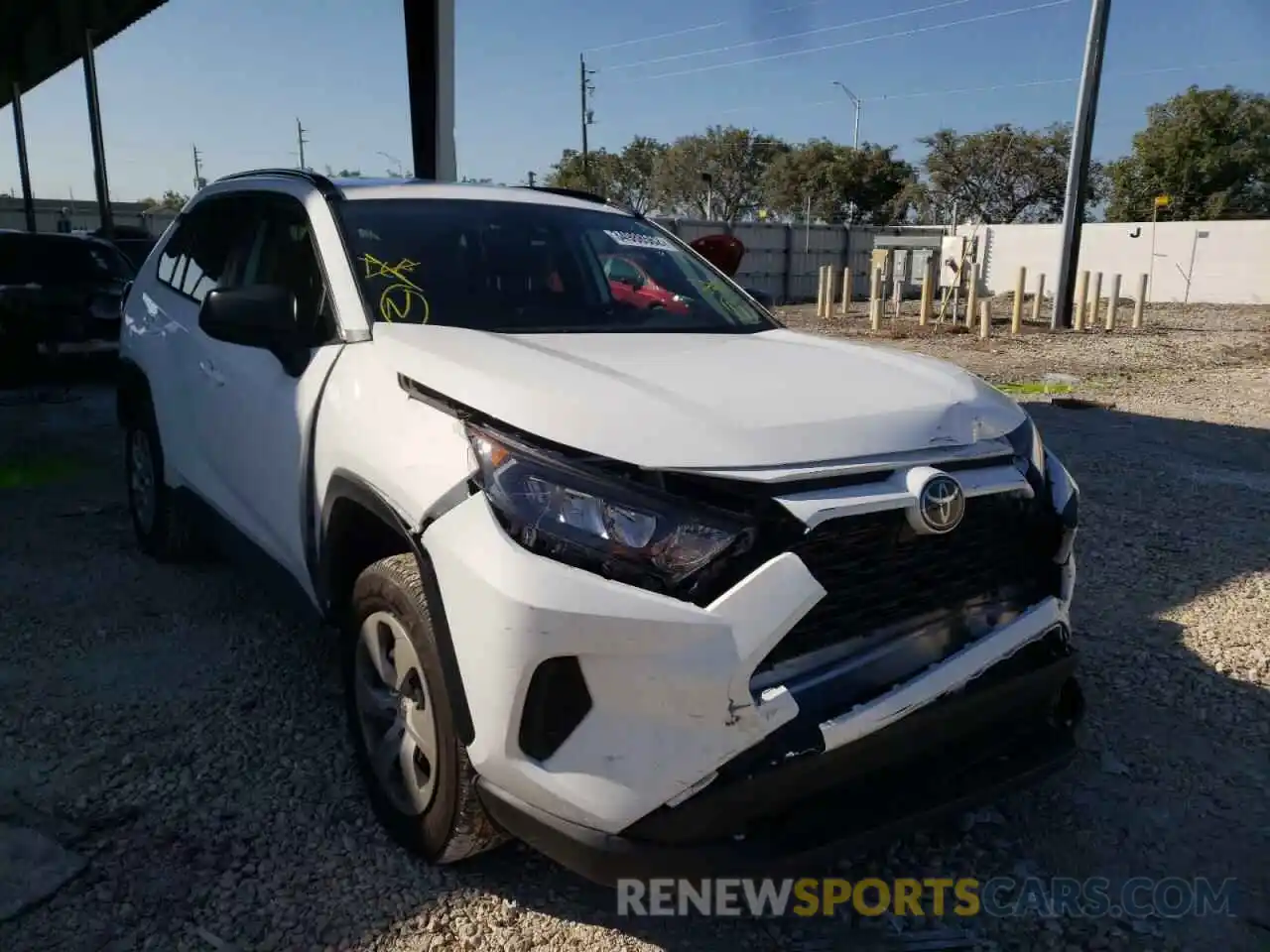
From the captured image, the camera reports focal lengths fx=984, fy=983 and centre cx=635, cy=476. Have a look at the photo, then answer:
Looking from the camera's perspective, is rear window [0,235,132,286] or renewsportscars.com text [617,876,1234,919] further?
rear window [0,235,132,286]

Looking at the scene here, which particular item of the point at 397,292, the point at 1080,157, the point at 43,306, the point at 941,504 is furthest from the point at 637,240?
the point at 1080,157

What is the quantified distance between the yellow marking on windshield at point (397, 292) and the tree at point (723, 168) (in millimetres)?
63917

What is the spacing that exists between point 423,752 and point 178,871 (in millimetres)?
730

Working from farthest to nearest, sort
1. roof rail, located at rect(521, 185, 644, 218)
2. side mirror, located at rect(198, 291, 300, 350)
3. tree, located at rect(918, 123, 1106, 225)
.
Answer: tree, located at rect(918, 123, 1106, 225), roof rail, located at rect(521, 185, 644, 218), side mirror, located at rect(198, 291, 300, 350)

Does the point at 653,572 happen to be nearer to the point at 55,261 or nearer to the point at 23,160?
the point at 55,261

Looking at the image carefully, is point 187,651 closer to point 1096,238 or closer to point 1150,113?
point 1096,238

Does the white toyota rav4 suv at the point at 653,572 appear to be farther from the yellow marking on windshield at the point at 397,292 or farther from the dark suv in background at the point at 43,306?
the dark suv in background at the point at 43,306

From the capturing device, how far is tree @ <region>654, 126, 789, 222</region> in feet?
215

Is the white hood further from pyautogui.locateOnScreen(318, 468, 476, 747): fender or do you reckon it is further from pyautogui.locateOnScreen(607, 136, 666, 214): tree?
pyautogui.locateOnScreen(607, 136, 666, 214): tree

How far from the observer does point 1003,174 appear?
54000mm

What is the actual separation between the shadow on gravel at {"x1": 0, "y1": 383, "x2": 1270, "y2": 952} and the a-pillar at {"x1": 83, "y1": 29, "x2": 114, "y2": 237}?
17.5 metres

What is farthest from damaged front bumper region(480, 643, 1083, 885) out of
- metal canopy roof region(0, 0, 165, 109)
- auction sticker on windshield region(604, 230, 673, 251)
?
metal canopy roof region(0, 0, 165, 109)

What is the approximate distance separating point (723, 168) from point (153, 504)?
65302mm

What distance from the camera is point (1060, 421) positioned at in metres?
8.73
